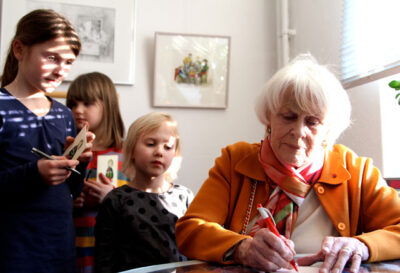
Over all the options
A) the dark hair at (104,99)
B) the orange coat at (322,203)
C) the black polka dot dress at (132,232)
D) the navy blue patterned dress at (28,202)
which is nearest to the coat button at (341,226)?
the orange coat at (322,203)

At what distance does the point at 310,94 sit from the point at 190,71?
154 cm

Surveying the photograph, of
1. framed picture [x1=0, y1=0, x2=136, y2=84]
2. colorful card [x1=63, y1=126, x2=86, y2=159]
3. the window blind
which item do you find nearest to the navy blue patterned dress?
colorful card [x1=63, y1=126, x2=86, y2=159]

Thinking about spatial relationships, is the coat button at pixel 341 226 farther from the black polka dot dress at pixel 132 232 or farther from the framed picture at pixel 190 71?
the framed picture at pixel 190 71

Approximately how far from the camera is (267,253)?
878mm

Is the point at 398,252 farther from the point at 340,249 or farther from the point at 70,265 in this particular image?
the point at 70,265

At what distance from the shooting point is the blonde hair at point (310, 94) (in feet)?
3.78

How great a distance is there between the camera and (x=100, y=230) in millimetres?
1508

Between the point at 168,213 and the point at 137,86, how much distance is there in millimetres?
1209

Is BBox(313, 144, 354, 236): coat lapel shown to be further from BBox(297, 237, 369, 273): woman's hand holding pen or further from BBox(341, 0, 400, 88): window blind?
BBox(341, 0, 400, 88): window blind

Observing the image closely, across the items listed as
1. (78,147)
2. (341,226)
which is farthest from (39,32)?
(341,226)

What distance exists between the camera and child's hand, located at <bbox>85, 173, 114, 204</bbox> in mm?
1720

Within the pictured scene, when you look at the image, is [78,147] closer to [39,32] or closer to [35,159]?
[35,159]

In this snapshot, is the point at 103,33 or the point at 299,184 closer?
the point at 299,184

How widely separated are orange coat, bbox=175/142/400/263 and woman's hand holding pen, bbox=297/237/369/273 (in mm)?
39
